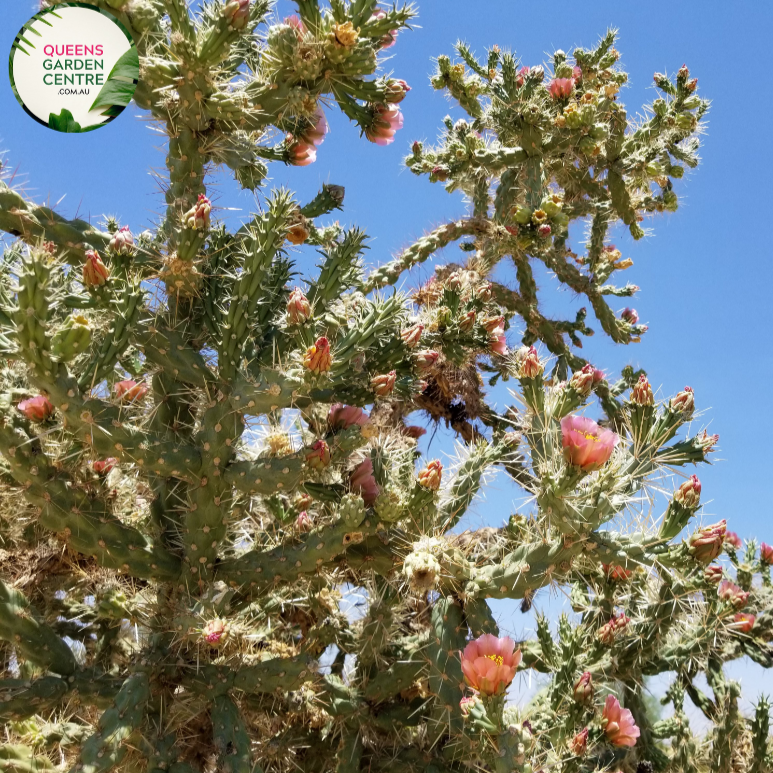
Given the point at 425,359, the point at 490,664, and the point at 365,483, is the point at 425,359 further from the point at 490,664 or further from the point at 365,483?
the point at 490,664

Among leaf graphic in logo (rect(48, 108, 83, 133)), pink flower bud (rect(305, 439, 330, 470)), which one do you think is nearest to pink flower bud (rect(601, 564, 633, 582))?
pink flower bud (rect(305, 439, 330, 470))

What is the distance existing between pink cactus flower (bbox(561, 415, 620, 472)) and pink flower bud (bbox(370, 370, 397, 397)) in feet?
2.55

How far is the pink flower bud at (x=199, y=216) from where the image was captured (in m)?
3.09

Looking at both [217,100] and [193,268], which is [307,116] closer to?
[217,100]

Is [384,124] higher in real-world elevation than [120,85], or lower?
higher

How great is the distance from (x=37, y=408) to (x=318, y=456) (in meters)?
1.17

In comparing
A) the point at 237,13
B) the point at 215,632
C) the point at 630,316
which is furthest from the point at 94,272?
the point at 630,316

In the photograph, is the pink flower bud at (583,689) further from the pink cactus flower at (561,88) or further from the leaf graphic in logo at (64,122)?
the pink cactus flower at (561,88)

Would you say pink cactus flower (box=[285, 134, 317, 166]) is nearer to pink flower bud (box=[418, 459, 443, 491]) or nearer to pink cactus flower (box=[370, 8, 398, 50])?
pink cactus flower (box=[370, 8, 398, 50])

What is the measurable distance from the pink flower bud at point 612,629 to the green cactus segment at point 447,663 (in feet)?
2.60

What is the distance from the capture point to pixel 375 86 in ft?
11.1

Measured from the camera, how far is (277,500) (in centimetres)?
384

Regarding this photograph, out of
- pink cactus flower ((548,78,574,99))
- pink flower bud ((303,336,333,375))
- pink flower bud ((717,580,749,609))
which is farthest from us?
pink cactus flower ((548,78,574,99))

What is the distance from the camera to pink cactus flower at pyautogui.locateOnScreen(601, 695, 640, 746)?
3227mm
